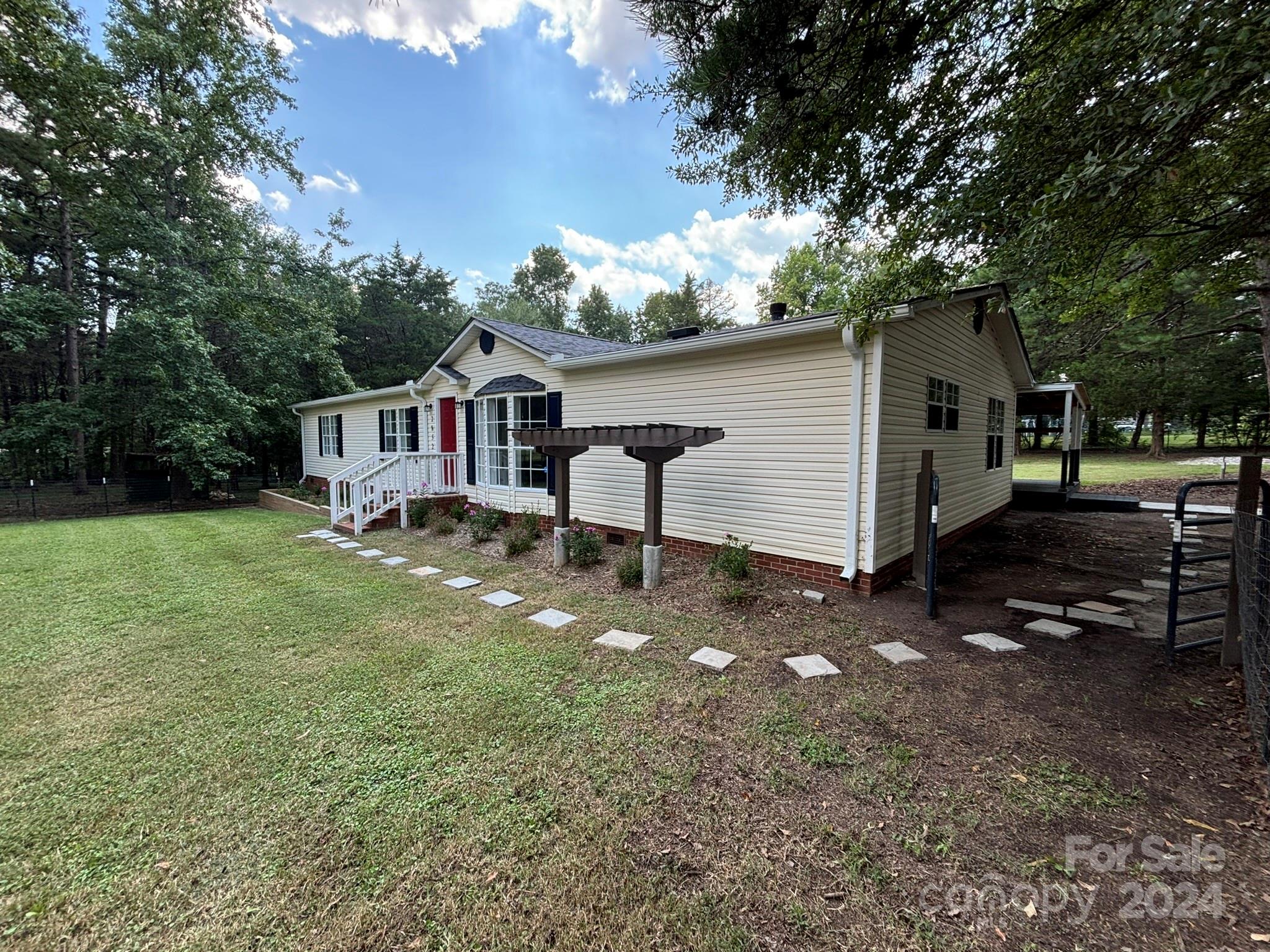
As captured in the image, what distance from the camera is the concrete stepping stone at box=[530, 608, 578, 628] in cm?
425

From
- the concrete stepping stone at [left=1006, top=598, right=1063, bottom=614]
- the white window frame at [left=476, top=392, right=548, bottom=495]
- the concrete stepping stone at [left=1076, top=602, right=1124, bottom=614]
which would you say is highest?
the white window frame at [left=476, top=392, right=548, bottom=495]

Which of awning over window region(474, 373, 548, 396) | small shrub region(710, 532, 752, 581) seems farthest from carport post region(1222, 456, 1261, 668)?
awning over window region(474, 373, 548, 396)

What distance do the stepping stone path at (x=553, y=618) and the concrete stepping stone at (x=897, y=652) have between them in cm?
259

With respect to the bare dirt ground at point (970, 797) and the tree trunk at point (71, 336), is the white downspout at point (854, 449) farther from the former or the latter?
the tree trunk at point (71, 336)

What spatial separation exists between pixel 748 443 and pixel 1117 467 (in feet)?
72.3

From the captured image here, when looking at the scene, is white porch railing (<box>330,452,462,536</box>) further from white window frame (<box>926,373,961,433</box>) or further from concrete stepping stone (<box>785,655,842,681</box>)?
white window frame (<box>926,373,961,433</box>)

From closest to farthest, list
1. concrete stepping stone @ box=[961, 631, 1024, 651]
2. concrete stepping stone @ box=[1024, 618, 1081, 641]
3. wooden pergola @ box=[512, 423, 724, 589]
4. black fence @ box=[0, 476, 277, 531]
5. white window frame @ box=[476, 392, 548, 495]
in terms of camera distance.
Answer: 1. concrete stepping stone @ box=[961, 631, 1024, 651]
2. concrete stepping stone @ box=[1024, 618, 1081, 641]
3. wooden pergola @ box=[512, 423, 724, 589]
4. white window frame @ box=[476, 392, 548, 495]
5. black fence @ box=[0, 476, 277, 531]

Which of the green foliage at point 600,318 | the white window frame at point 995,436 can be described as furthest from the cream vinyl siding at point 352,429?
the green foliage at point 600,318

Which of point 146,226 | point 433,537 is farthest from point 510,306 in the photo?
point 433,537

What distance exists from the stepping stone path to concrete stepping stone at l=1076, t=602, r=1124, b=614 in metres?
4.87

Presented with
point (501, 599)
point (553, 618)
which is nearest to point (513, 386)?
point (501, 599)

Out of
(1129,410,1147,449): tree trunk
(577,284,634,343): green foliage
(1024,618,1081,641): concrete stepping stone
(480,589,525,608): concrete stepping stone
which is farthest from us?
(577,284,634,343): green foliage

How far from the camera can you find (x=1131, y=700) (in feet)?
9.53

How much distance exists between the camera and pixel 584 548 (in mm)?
5988
